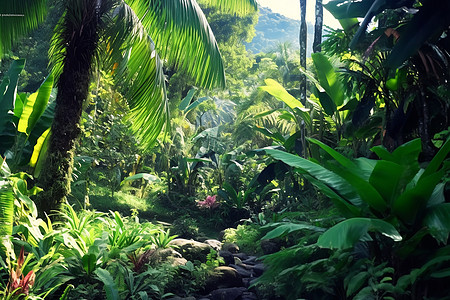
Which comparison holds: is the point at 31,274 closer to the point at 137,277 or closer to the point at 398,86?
the point at 137,277

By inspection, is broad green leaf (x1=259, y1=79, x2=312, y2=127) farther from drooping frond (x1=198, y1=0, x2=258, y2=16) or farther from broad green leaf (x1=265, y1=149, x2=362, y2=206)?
broad green leaf (x1=265, y1=149, x2=362, y2=206)

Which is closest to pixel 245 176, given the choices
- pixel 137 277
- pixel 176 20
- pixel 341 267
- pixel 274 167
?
pixel 274 167

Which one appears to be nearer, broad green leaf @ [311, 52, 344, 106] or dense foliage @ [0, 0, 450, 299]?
dense foliage @ [0, 0, 450, 299]

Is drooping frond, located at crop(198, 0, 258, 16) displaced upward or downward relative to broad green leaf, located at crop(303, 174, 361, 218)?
upward

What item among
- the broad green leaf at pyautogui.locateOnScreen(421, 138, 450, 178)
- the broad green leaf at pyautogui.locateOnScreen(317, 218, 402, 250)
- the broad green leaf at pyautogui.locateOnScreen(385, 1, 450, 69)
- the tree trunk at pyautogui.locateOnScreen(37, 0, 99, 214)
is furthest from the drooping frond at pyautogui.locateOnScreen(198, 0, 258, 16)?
the broad green leaf at pyautogui.locateOnScreen(317, 218, 402, 250)

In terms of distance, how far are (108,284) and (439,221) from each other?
3263mm

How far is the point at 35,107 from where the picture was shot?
6.66 m

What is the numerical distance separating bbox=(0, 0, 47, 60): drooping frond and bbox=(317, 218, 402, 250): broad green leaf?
5.64m

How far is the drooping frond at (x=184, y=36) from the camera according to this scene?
6277mm

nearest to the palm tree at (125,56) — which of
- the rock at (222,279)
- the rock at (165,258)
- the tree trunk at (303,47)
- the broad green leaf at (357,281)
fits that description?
the rock at (165,258)

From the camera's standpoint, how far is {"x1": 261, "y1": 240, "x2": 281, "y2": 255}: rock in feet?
24.8

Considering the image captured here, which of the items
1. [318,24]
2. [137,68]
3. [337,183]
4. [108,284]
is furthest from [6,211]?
[318,24]

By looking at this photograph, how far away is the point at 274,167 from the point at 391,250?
17.4 ft

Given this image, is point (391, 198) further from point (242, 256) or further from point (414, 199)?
point (242, 256)
